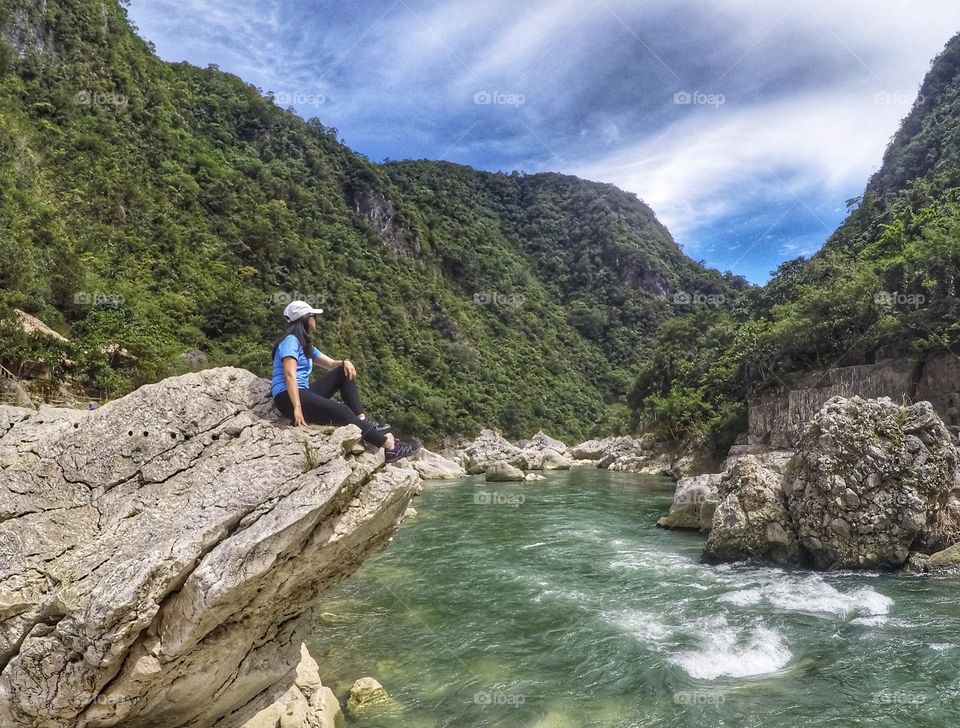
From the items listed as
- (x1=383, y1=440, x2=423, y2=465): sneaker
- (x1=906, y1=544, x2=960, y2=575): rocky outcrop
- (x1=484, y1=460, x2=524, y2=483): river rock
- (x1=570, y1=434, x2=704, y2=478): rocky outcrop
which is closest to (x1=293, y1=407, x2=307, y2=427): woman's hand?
(x1=383, y1=440, x2=423, y2=465): sneaker

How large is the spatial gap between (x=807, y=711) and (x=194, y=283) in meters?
43.2

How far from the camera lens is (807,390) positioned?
26328mm

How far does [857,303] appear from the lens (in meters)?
25.8

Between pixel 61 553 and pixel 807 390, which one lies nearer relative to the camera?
pixel 61 553

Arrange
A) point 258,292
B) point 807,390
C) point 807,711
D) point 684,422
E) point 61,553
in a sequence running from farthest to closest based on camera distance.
Result: point 258,292 < point 684,422 < point 807,390 < point 807,711 < point 61,553

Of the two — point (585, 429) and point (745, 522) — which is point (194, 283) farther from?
point (585, 429)

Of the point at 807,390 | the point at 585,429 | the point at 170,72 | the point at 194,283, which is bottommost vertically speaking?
the point at 585,429

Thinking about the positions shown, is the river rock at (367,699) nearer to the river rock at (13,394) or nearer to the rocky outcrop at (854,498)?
the rocky outcrop at (854,498)

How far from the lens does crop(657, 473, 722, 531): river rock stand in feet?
57.1

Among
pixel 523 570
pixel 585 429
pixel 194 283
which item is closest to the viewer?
pixel 523 570

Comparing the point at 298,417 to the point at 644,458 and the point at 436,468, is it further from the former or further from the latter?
the point at 644,458

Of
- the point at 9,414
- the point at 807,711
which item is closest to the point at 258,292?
the point at 9,414

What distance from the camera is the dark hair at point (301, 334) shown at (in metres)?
5.32

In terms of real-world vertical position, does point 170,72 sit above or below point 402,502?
above
